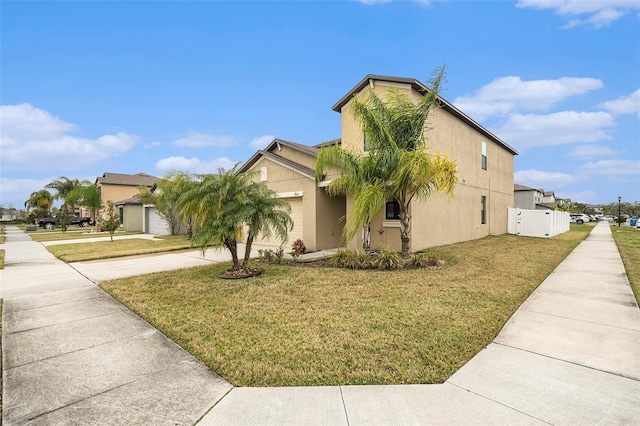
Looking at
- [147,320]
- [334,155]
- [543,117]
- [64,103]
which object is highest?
[543,117]

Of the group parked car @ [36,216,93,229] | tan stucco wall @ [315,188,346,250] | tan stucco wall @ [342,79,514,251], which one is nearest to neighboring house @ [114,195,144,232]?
parked car @ [36,216,93,229]

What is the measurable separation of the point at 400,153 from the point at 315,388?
7536mm

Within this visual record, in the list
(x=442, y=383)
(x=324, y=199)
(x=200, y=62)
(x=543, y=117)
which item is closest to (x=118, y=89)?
(x=200, y=62)

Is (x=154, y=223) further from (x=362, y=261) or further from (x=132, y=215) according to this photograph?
(x=362, y=261)

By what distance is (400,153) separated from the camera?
29.9 feet

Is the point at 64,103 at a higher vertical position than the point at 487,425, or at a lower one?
higher

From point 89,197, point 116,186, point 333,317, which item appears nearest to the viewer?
point 333,317

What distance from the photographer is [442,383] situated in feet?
10.3

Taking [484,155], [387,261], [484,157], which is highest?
[484,155]

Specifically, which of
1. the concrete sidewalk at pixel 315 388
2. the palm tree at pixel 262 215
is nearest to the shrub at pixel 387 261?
the palm tree at pixel 262 215

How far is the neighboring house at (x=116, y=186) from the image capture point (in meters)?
41.1

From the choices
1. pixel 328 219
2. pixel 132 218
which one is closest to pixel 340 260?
pixel 328 219

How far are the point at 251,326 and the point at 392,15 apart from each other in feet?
52.5

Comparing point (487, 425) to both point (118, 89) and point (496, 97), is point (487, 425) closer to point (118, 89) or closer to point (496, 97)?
point (118, 89)
